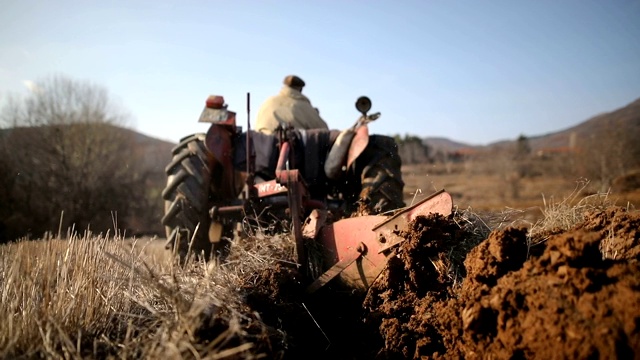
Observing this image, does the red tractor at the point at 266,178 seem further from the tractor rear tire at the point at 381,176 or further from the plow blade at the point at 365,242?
the plow blade at the point at 365,242

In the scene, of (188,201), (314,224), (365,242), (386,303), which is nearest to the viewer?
(386,303)

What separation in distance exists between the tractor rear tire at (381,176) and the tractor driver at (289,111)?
1.36m

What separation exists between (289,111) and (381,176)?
190cm

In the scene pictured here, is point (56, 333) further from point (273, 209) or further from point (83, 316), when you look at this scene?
point (273, 209)

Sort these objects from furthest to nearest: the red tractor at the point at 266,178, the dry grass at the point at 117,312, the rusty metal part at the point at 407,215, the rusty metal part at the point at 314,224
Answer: the red tractor at the point at 266,178
the rusty metal part at the point at 314,224
the rusty metal part at the point at 407,215
the dry grass at the point at 117,312

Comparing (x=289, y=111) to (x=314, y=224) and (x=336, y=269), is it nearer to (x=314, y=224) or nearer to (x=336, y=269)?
(x=314, y=224)

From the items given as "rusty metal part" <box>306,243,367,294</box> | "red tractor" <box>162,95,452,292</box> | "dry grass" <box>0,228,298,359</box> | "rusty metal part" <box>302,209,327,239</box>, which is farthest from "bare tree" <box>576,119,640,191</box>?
"dry grass" <box>0,228,298,359</box>

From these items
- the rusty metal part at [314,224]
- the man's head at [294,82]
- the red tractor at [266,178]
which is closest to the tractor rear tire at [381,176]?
the red tractor at [266,178]

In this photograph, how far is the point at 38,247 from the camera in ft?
9.75

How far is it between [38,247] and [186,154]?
135 cm

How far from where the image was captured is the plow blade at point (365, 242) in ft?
7.30

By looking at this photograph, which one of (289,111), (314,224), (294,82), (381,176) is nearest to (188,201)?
(314,224)

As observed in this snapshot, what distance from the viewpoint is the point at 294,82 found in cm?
548

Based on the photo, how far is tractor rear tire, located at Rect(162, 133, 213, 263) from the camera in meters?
3.59
